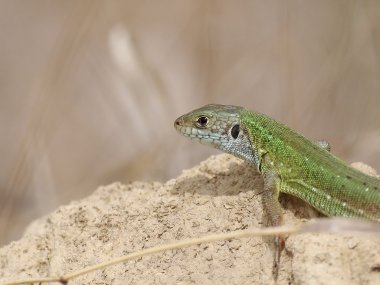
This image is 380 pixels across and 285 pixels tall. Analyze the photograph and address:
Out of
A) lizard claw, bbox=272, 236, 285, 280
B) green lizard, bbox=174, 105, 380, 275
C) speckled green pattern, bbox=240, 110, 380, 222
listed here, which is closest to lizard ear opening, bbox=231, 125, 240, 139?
green lizard, bbox=174, 105, 380, 275

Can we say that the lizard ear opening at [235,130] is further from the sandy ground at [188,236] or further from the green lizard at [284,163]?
the sandy ground at [188,236]

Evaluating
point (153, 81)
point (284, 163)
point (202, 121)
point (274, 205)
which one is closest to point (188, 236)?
point (274, 205)

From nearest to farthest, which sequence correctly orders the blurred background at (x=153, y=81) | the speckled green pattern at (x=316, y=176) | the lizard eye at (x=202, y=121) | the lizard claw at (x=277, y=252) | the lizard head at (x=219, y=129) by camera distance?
the lizard claw at (x=277, y=252) < the speckled green pattern at (x=316, y=176) < the lizard head at (x=219, y=129) < the lizard eye at (x=202, y=121) < the blurred background at (x=153, y=81)

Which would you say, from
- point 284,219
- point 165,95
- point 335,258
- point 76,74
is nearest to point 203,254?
point 284,219

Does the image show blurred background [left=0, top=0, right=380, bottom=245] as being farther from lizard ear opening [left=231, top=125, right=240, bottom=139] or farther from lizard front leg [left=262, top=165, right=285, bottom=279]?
lizard front leg [left=262, top=165, right=285, bottom=279]

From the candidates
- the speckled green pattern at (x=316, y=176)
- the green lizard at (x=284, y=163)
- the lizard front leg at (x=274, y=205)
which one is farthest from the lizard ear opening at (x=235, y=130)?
the lizard front leg at (x=274, y=205)

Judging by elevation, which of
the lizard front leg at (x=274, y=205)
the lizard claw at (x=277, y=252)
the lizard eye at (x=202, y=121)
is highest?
the lizard eye at (x=202, y=121)

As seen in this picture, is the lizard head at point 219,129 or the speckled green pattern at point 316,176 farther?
the lizard head at point 219,129

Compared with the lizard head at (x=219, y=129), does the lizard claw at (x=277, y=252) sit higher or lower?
lower
